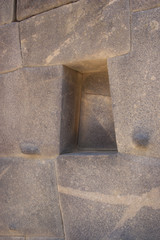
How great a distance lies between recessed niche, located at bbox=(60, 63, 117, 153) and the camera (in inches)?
61.2

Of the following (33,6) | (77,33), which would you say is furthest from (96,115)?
(33,6)

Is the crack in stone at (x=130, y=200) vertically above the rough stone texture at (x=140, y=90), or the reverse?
the rough stone texture at (x=140, y=90)

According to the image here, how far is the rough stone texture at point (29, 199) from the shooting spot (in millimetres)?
1479

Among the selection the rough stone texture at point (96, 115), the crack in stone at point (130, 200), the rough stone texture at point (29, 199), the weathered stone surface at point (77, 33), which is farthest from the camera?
the rough stone texture at point (96, 115)

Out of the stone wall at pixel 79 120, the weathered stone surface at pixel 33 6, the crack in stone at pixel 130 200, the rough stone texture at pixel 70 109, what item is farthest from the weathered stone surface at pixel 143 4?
the crack in stone at pixel 130 200

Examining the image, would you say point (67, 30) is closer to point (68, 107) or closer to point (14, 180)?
point (68, 107)

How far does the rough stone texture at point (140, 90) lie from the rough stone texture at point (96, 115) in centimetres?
27

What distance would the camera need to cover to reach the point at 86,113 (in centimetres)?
166

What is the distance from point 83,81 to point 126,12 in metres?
0.57

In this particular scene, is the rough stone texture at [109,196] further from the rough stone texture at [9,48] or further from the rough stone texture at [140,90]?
the rough stone texture at [9,48]

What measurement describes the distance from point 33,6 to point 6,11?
238 millimetres

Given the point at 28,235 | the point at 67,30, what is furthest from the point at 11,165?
the point at 67,30

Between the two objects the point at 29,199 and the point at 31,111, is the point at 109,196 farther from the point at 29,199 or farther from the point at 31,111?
the point at 31,111

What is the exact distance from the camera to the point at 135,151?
4.15 ft
